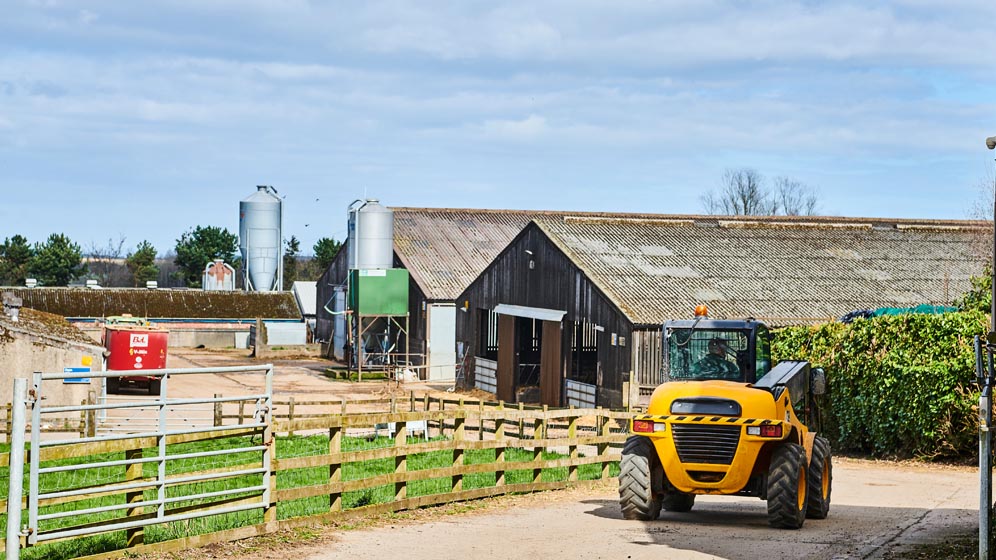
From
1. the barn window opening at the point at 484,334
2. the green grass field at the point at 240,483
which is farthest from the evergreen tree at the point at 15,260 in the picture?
the green grass field at the point at 240,483

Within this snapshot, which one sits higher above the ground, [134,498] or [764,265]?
[764,265]

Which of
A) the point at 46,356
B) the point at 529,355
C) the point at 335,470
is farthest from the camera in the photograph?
the point at 529,355

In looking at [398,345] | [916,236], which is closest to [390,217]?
[398,345]

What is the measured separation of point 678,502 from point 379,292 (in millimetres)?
38057

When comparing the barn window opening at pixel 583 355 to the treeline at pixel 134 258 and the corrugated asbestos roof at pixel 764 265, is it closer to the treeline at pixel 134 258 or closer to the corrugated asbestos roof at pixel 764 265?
the corrugated asbestos roof at pixel 764 265

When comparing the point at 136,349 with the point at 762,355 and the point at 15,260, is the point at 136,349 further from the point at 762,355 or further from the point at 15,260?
the point at 15,260

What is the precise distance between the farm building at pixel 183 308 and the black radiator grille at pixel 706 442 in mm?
55856

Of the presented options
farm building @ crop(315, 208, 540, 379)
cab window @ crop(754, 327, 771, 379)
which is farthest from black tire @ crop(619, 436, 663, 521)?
farm building @ crop(315, 208, 540, 379)

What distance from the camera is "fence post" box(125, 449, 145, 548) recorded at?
11094mm

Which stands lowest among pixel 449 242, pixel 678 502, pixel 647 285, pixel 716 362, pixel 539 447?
pixel 678 502

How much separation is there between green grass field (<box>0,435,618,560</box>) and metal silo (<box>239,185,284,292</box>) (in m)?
48.1

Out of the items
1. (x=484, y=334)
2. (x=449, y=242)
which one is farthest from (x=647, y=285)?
(x=449, y=242)

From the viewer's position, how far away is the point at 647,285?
124 ft

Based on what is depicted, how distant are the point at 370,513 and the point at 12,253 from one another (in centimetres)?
8627
